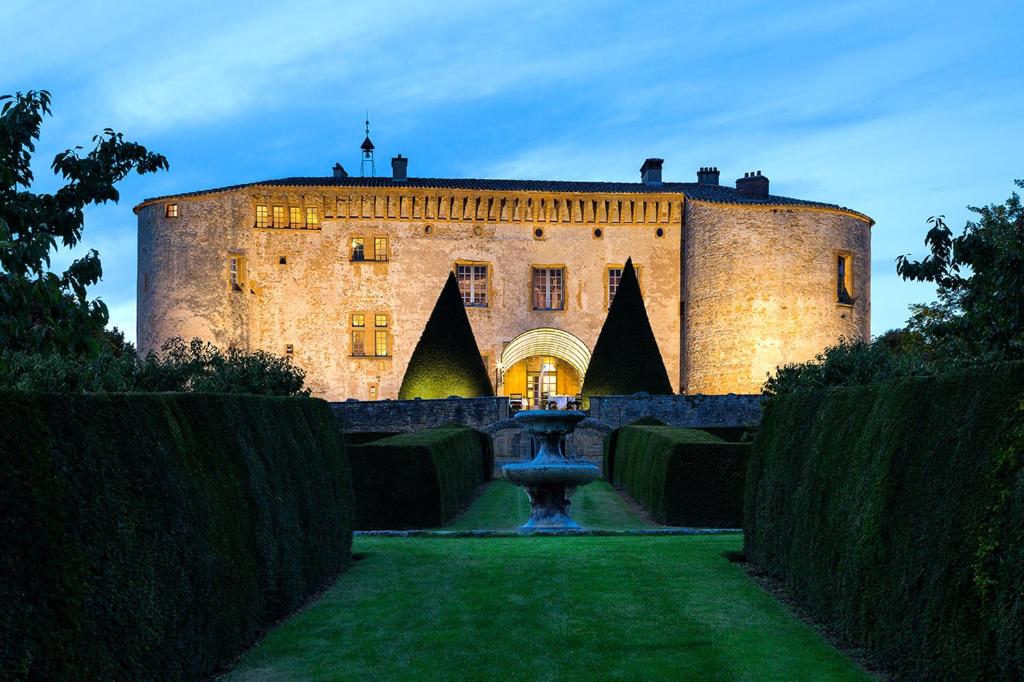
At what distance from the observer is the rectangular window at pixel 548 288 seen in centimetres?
3656

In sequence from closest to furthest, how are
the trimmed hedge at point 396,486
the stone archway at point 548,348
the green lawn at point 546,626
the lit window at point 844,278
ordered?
the green lawn at point 546,626 → the trimmed hedge at point 396,486 → the stone archway at point 548,348 → the lit window at point 844,278

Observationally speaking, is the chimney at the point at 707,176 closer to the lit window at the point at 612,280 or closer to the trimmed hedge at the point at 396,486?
the lit window at the point at 612,280

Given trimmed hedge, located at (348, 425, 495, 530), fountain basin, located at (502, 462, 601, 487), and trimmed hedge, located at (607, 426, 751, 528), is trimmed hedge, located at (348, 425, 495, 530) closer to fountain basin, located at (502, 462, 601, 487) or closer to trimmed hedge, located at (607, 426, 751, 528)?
fountain basin, located at (502, 462, 601, 487)

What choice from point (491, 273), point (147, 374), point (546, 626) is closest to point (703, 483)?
point (546, 626)

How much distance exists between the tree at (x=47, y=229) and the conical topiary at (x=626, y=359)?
21.2 m

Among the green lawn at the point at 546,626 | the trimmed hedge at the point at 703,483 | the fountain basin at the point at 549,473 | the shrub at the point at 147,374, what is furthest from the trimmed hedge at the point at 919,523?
the shrub at the point at 147,374

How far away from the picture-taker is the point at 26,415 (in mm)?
3922

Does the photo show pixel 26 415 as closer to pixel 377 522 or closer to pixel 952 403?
pixel 952 403

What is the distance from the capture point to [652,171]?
4088 cm

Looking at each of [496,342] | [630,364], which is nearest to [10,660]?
[630,364]

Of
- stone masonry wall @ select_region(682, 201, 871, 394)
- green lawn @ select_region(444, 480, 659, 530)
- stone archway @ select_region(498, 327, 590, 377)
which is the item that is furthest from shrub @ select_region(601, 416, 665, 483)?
stone masonry wall @ select_region(682, 201, 871, 394)

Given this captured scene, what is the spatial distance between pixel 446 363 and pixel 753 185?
14.3 meters

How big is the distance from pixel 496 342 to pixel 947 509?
31.7m

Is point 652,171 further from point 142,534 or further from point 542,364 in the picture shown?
point 142,534
